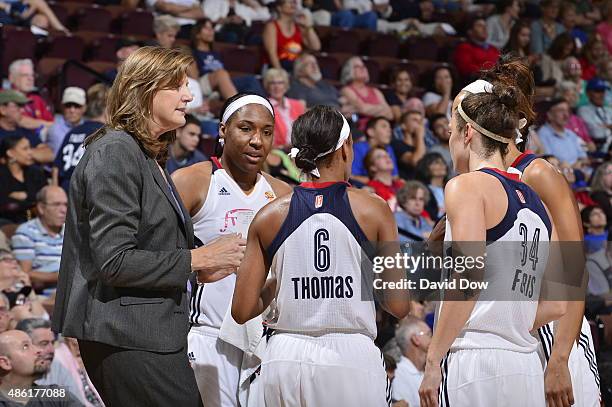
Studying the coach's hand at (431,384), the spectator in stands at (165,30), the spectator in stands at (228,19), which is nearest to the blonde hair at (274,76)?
the spectator in stands at (165,30)

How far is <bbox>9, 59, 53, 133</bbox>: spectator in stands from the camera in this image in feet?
27.5

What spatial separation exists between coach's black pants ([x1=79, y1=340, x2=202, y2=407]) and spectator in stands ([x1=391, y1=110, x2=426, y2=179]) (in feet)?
22.1

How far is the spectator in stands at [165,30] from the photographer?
31.1 ft

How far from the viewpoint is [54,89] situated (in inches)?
360

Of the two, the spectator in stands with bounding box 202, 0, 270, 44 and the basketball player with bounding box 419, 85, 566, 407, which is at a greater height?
the spectator in stands with bounding box 202, 0, 270, 44

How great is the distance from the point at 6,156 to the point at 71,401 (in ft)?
9.71

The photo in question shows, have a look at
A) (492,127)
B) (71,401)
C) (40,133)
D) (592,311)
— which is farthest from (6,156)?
(492,127)

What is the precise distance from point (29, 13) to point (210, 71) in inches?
72.7

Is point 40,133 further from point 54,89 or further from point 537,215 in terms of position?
point 537,215

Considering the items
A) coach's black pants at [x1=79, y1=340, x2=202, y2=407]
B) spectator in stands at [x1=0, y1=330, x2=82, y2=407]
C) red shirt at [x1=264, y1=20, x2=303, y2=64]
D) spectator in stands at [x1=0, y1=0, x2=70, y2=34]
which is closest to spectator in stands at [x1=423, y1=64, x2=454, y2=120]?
red shirt at [x1=264, y1=20, x2=303, y2=64]

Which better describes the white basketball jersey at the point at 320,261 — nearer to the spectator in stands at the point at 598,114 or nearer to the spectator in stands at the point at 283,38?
the spectator in stands at the point at 283,38

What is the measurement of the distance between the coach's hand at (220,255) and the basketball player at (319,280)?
0.24m

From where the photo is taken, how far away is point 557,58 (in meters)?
12.1

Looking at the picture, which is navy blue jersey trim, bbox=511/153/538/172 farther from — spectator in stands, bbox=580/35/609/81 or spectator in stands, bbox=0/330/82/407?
spectator in stands, bbox=580/35/609/81
